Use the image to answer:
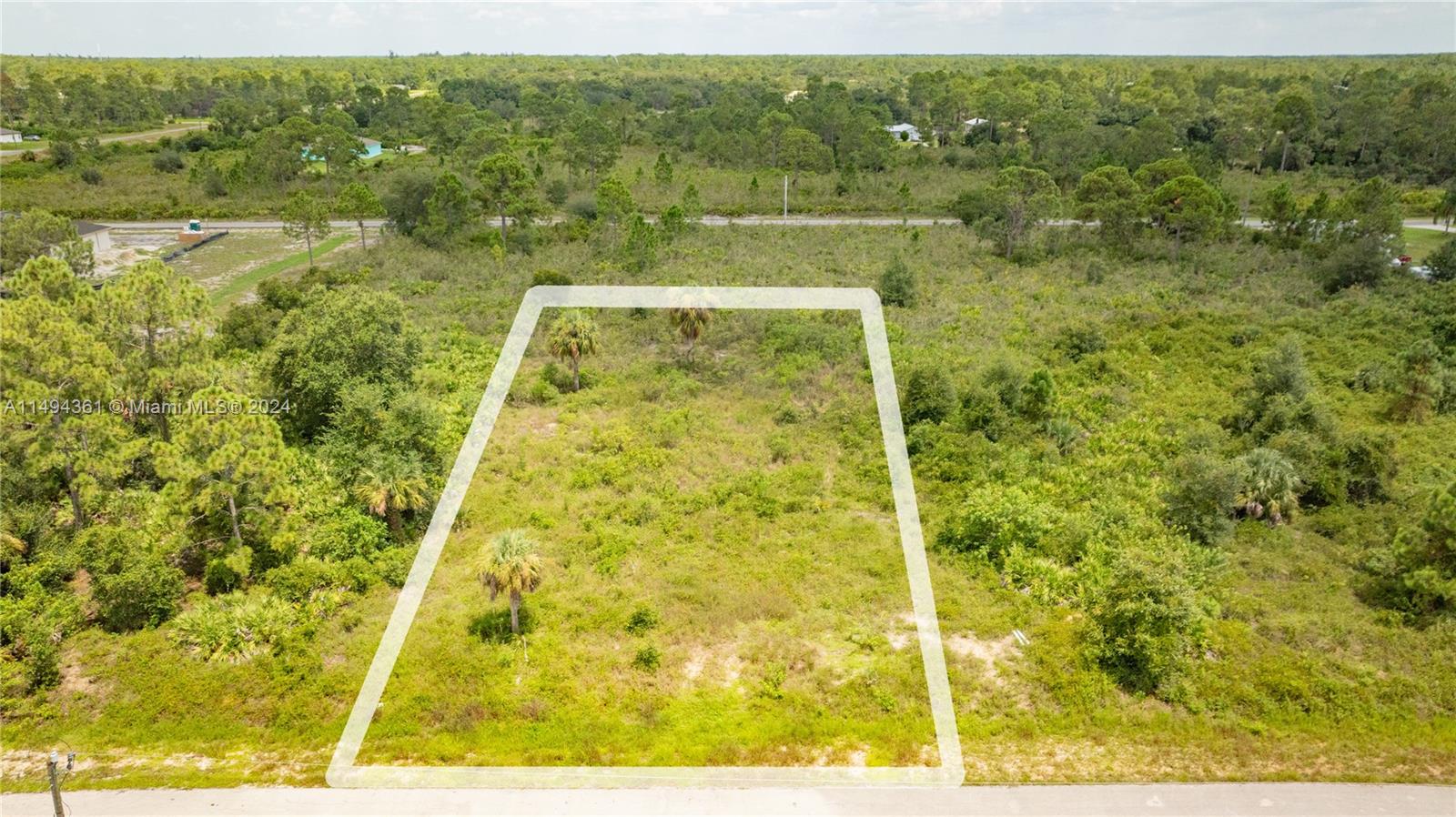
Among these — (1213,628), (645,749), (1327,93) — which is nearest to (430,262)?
(645,749)

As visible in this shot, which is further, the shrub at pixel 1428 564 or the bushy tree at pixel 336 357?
the bushy tree at pixel 336 357

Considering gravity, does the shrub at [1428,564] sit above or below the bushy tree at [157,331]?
below

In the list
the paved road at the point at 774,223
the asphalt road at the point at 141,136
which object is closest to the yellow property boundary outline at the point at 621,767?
the paved road at the point at 774,223

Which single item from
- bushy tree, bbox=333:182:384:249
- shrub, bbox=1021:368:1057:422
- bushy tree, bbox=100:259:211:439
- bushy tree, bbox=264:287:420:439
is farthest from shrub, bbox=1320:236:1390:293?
bushy tree, bbox=333:182:384:249

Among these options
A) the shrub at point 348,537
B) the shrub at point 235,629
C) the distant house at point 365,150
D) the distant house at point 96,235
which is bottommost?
the shrub at point 235,629

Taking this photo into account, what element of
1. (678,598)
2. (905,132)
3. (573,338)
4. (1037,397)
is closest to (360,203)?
(573,338)

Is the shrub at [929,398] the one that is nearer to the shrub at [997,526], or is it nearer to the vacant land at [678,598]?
the vacant land at [678,598]
